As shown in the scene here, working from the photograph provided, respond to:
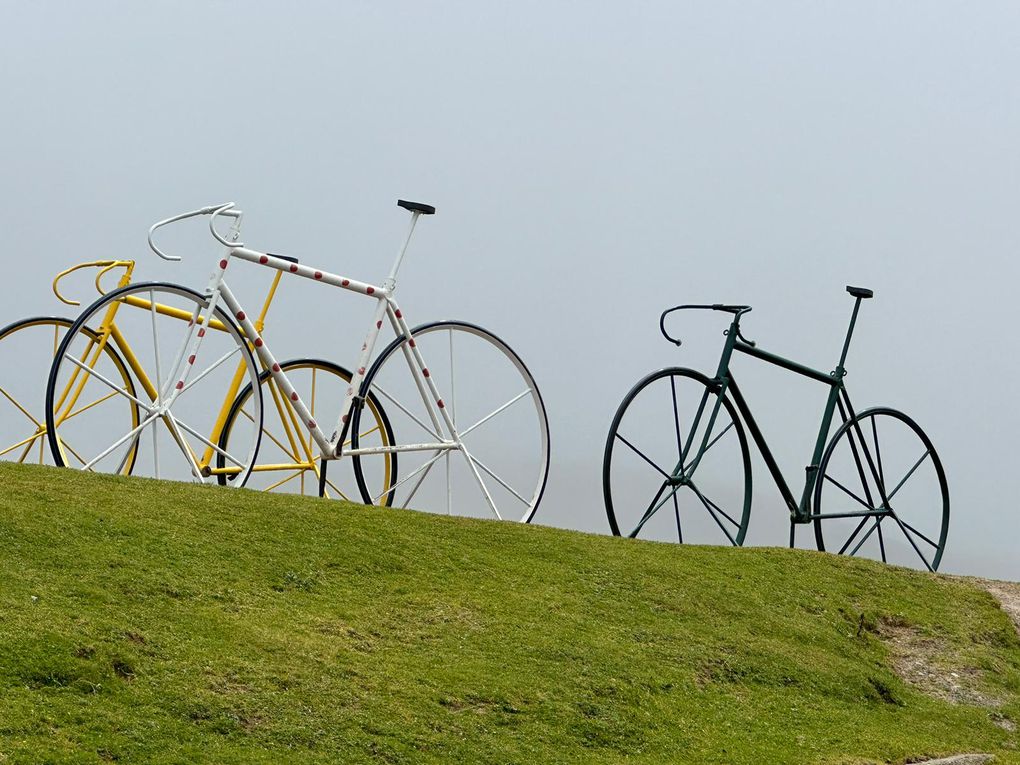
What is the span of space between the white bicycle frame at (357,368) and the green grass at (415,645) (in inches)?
28.6

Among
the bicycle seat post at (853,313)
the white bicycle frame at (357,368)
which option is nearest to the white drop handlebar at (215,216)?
the white bicycle frame at (357,368)

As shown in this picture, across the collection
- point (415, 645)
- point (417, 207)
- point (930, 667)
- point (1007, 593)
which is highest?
point (417, 207)

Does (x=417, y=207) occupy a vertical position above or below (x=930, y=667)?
above

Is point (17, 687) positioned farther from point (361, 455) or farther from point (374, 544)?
point (361, 455)

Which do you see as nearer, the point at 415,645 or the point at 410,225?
the point at 415,645

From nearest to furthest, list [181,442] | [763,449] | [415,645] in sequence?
Result: [415,645] < [181,442] < [763,449]

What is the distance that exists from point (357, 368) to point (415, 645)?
8.70ft

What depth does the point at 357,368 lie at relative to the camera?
9.40 meters

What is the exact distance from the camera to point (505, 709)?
22.0 feet

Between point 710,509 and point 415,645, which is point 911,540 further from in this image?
point 415,645

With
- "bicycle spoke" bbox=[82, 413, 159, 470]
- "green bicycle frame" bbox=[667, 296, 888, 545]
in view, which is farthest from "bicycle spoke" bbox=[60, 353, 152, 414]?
"green bicycle frame" bbox=[667, 296, 888, 545]

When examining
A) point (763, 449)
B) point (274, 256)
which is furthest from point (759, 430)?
point (274, 256)

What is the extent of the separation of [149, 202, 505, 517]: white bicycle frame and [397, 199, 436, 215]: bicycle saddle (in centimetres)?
3

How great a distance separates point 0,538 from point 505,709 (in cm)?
249
